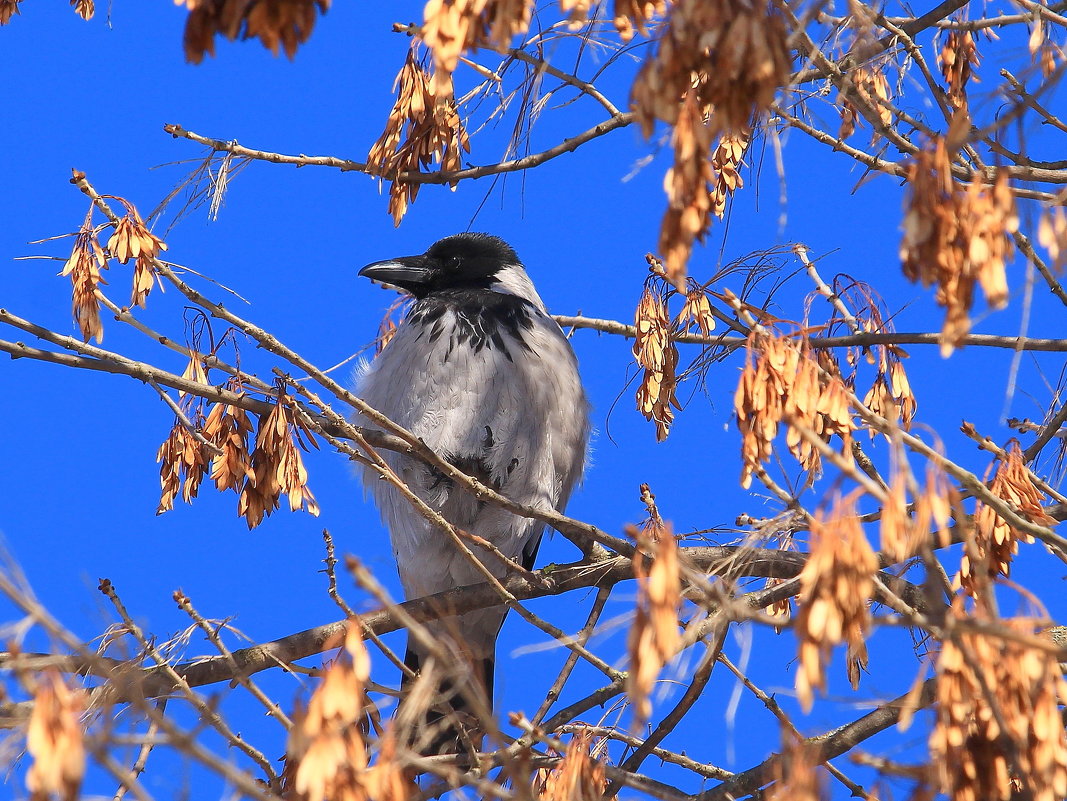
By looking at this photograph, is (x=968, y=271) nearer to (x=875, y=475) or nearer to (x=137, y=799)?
(x=875, y=475)

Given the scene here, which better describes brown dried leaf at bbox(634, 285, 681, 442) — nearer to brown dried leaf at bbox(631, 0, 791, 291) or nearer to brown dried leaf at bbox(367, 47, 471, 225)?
brown dried leaf at bbox(367, 47, 471, 225)

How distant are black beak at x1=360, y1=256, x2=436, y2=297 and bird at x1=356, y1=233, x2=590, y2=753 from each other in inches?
8.1

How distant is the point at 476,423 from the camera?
4879 millimetres

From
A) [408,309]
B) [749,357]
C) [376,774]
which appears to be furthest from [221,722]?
[408,309]

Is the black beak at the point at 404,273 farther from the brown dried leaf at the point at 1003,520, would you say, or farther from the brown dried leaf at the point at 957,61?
the brown dried leaf at the point at 1003,520

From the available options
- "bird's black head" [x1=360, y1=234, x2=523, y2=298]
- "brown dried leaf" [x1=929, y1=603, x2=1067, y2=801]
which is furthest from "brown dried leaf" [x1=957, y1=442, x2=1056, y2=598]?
"bird's black head" [x1=360, y1=234, x2=523, y2=298]

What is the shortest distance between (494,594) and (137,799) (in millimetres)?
2186

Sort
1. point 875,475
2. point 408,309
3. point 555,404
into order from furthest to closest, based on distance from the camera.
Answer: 1. point 408,309
2. point 555,404
3. point 875,475

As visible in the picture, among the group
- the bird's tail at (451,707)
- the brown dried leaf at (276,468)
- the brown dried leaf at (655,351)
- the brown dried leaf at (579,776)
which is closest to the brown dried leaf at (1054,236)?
the bird's tail at (451,707)

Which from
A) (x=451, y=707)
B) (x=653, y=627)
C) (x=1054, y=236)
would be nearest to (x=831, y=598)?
(x=653, y=627)

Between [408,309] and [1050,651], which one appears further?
[408,309]

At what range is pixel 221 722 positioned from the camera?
2.15 meters

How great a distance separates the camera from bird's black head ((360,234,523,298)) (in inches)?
220

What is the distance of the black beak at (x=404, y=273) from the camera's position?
557 cm
